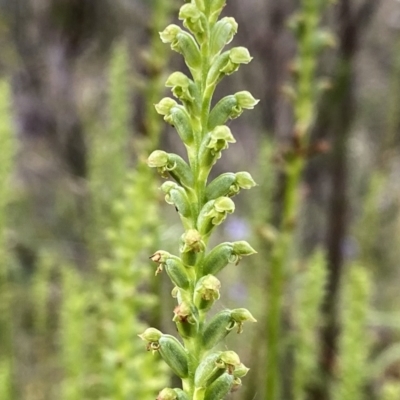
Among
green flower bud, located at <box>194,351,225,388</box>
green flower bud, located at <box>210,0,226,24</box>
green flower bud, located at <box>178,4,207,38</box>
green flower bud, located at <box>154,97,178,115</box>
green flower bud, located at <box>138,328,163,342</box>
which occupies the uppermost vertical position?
green flower bud, located at <box>210,0,226,24</box>

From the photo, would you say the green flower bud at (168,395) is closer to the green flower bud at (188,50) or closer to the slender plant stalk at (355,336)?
the green flower bud at (188,50)

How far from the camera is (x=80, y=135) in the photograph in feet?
9.25

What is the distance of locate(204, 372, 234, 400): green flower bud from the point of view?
1.83 ft

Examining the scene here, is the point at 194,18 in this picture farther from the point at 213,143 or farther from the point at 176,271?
the point at 176,271

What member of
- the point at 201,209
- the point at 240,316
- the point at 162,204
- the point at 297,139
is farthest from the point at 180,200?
the point at 162,204

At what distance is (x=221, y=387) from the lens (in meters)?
0.56

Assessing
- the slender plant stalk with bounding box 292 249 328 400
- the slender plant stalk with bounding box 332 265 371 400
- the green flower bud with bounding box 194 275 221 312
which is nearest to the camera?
the green flower bud with bounding box 194 275 221 312

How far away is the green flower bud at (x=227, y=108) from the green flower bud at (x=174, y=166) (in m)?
0.04

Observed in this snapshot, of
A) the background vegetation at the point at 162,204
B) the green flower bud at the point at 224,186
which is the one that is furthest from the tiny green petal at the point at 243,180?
the background vegetation at the point at 162,204

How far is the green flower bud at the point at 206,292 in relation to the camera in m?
0.54

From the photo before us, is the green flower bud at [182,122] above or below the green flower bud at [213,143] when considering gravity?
above

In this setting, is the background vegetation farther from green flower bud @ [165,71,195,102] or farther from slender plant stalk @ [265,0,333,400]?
green flower bud @ [165,71,195,102]

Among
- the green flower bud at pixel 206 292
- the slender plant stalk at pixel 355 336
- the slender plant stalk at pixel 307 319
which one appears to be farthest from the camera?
the slender plant stalk at pixel 307 319

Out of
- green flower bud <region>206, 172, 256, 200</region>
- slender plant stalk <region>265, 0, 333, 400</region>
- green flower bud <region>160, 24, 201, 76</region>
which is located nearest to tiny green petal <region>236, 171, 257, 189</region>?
green flower bud <region>206, 172, 256, 200</region>
